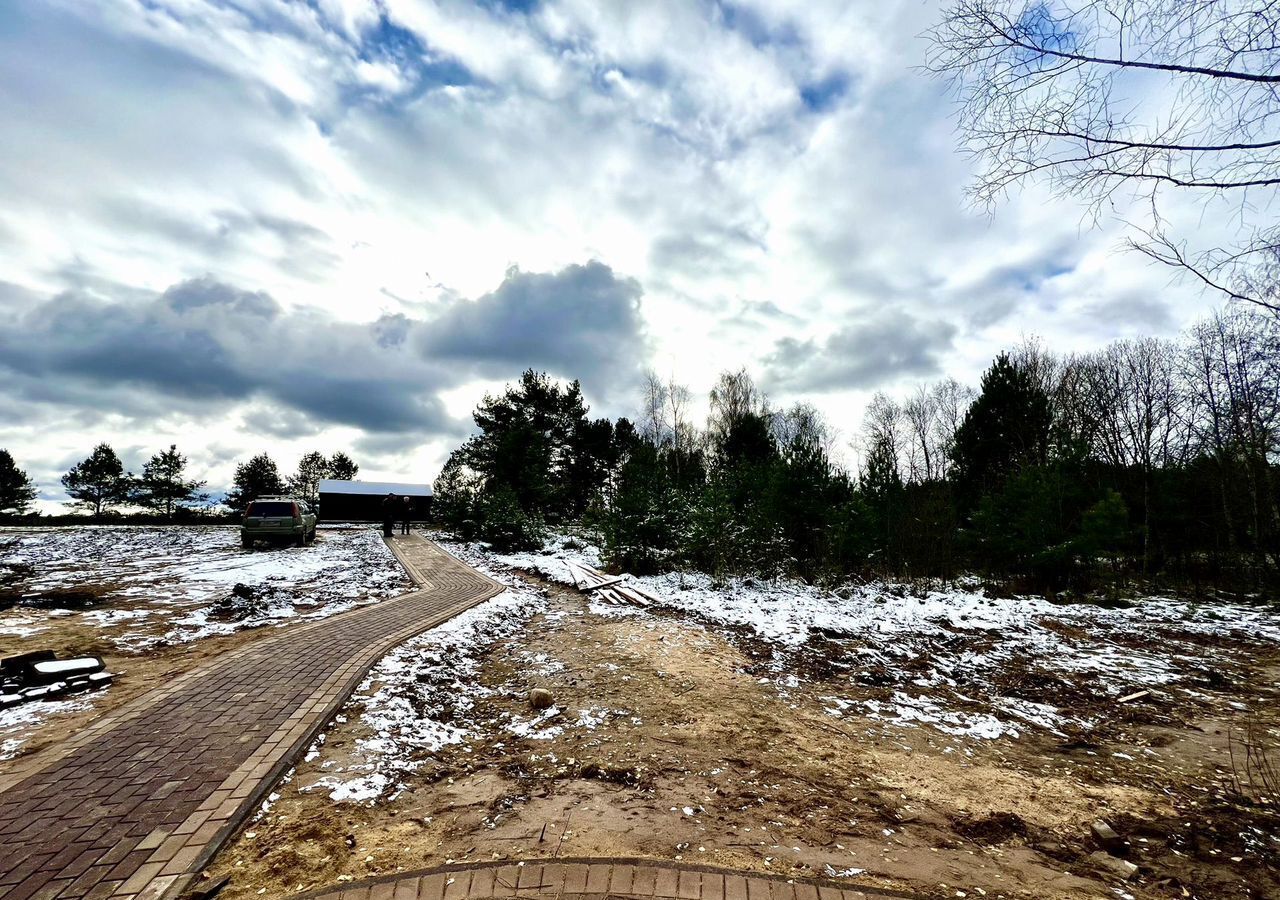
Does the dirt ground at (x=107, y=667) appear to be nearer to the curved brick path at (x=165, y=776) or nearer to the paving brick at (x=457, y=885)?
the curved brick path at (x=165, y=776)

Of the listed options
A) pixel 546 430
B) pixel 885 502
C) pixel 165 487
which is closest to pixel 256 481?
pixel 165 487

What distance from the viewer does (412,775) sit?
394cm

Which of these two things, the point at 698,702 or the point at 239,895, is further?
the point at 698,702

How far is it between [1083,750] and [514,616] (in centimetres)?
826

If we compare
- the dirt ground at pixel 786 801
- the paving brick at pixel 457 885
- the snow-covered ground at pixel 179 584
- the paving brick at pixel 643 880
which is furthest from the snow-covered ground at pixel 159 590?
the paving brick at pixel 643 880

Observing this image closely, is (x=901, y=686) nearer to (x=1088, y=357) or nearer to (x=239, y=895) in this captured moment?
(x=239, y=895)

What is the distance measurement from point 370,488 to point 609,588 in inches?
1566

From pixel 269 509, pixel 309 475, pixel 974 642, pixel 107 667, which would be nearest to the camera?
pixel 107 667

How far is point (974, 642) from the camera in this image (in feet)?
29.4

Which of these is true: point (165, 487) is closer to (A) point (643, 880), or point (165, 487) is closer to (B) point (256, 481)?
(B) point (256, 481)

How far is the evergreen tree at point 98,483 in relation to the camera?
138 ft

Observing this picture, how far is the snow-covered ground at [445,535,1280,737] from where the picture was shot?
619 cm

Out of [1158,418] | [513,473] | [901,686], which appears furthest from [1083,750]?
[513,473]

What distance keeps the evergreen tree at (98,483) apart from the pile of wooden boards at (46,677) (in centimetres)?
5068
